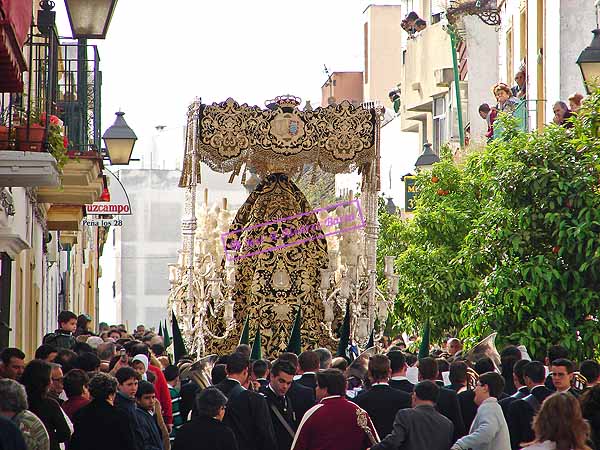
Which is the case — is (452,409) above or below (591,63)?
below

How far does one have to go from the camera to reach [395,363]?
12.8 m

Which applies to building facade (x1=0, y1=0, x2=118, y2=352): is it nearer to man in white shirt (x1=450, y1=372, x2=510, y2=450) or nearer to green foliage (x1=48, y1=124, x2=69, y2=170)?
green foliage (x1=48, y1=124, x2=69, y2=170)

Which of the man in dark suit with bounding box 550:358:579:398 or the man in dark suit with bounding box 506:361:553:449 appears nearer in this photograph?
the man in dark suit with bounding box 506:361:553:449

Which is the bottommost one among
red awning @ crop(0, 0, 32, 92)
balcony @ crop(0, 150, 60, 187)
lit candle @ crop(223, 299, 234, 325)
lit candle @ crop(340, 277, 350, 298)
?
lit candle @ crop(223, 299, 234, 325)

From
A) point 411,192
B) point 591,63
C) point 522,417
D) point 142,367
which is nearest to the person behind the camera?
point 522,417

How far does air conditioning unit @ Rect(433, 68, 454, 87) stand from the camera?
154 ft

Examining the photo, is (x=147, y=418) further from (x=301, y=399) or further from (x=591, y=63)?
(x=591, y=63)

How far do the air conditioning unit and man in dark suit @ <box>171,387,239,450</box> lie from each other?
3678cm

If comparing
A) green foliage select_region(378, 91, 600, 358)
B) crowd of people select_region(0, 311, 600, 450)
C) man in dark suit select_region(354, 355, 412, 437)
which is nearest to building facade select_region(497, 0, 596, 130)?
green foliage select_region(378, 91, 600, 358)

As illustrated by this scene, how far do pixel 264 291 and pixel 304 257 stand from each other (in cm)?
79

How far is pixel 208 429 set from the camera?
10883 millimetres

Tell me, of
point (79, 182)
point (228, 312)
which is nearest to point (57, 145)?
point (79, 182)

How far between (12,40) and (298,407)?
486cm

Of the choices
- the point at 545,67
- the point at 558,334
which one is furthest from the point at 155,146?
the point at 558,334
